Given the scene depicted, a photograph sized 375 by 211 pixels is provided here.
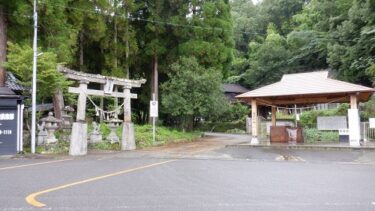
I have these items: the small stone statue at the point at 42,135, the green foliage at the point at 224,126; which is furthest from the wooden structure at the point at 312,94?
the green foliage at the point at 224,126

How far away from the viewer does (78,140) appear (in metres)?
15.7

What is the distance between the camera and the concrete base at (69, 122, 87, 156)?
15.6 metres

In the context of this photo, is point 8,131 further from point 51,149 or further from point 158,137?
point 158,137

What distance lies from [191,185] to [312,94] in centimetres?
1228

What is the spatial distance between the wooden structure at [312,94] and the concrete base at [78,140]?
8397mm

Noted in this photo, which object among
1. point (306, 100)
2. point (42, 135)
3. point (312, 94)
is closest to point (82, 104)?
point (42, 135)

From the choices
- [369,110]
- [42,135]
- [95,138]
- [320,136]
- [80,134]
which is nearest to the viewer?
[80,134]

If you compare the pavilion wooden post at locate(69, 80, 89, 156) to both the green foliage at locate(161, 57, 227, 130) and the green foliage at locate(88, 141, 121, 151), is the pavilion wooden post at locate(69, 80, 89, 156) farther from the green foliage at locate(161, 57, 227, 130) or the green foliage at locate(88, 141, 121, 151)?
the green foliage at locate(161, 57, 227, 130)

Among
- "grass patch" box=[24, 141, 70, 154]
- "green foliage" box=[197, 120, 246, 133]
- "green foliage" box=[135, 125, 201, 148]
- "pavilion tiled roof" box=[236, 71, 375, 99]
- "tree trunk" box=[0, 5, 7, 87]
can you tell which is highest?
"tree trunk" box=[0, 5, 7, 87]

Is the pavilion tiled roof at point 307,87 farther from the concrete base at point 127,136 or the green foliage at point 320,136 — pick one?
the concrete base at point 127,136

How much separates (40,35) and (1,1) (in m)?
2.41

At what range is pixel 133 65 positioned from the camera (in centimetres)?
2916

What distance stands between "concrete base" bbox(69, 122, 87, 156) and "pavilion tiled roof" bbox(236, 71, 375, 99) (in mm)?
8397

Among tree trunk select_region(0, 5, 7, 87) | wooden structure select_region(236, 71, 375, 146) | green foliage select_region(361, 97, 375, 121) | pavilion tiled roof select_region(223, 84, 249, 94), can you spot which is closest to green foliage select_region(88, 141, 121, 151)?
tree trunk select_region(0, 5, 7, 87)
